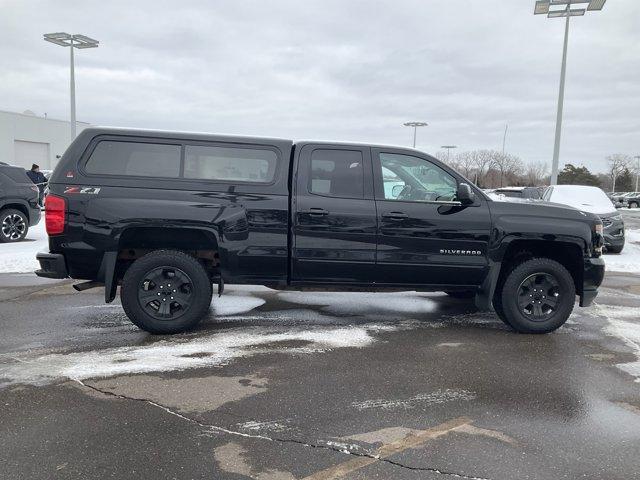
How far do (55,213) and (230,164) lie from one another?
1.72 meters

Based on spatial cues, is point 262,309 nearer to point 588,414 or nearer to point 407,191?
point 407,191

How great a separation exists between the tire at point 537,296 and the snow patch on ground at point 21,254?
6.29m

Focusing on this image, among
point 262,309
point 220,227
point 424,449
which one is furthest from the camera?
point 262,309

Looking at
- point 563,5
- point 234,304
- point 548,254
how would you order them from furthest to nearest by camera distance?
point 563,5 < point 234,304 < point 548,254

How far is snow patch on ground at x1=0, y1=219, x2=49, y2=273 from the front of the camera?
947 cm

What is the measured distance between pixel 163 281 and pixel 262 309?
1.65 m

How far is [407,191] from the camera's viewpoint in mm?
5660

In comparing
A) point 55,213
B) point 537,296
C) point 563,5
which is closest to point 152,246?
point 55,213

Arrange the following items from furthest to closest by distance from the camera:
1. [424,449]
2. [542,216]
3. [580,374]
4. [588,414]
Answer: [542,216] → [580,374] → [588,414] → [424,449]

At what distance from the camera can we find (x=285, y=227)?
17.9ft

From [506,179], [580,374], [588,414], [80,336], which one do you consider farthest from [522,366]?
[506,179]

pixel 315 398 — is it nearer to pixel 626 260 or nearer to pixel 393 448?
pixel 393 448

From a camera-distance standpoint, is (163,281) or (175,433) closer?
(175,433)

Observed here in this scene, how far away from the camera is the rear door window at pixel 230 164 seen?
5.39m
